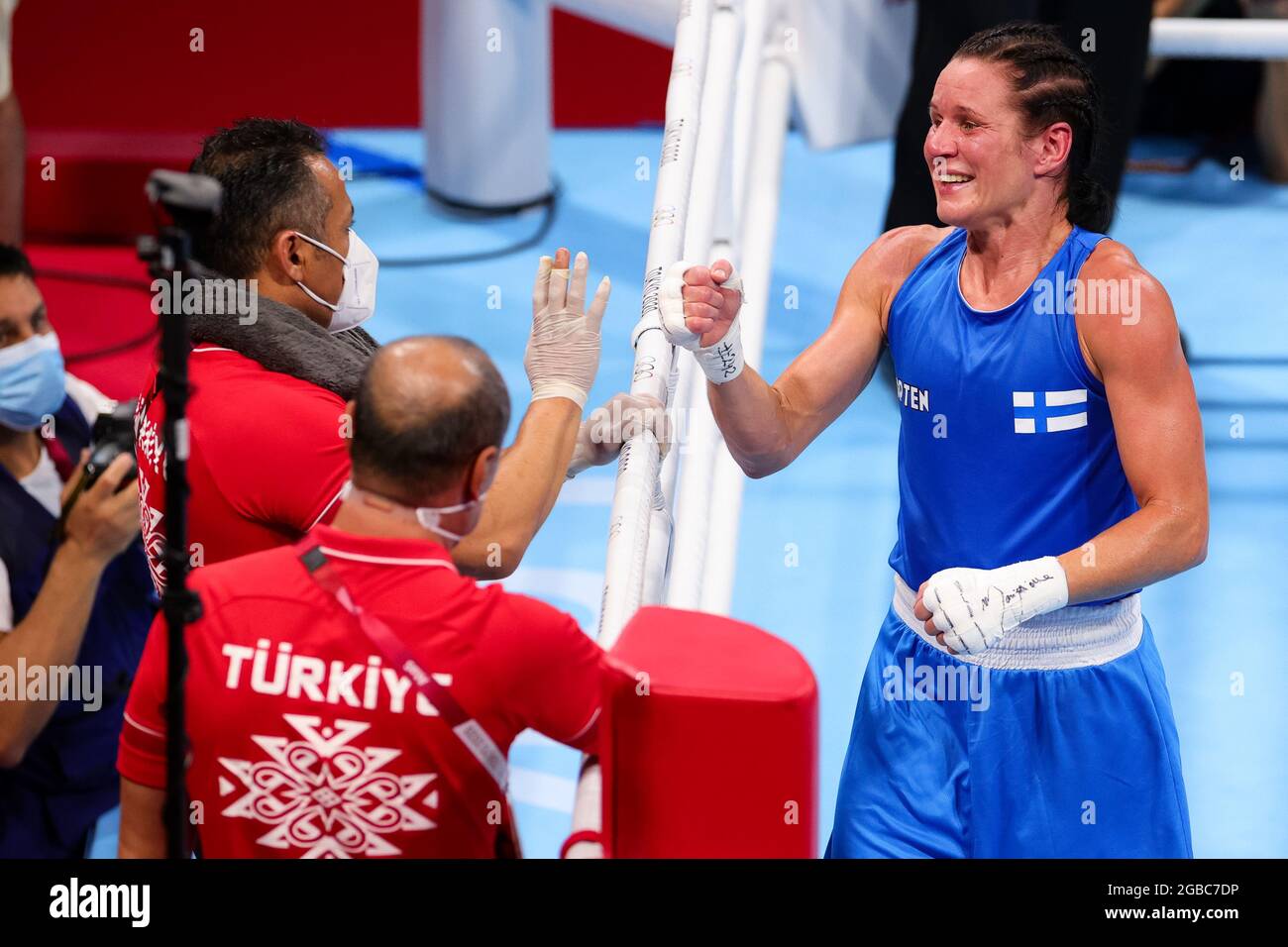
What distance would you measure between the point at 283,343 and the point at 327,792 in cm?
76

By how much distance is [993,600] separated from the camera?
84.9 inches

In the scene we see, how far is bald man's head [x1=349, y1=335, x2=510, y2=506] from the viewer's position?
178 cm

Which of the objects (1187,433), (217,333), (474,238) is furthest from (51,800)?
(474,238)

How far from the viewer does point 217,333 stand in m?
2.30

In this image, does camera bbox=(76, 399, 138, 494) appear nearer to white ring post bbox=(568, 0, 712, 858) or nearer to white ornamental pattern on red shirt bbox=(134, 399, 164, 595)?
white ornamental pattern on red shirt bbox=(134, 399, 164, 595)

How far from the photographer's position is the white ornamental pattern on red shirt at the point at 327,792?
174 cm

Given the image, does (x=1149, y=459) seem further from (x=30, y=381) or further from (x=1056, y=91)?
(x=30, y=381)

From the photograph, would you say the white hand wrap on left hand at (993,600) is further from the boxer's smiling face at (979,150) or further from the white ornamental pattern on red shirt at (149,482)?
the white ornamental pattern on red shirt at (149,482)

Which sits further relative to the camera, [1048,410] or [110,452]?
[110,452]

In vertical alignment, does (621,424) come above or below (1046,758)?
above

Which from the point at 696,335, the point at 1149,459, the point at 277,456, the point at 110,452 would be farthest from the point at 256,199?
the point at 1149,459

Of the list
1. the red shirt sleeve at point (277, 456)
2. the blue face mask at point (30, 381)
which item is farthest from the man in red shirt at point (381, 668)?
the blue face mask at point (30, 381)

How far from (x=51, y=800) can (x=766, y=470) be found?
140cm
